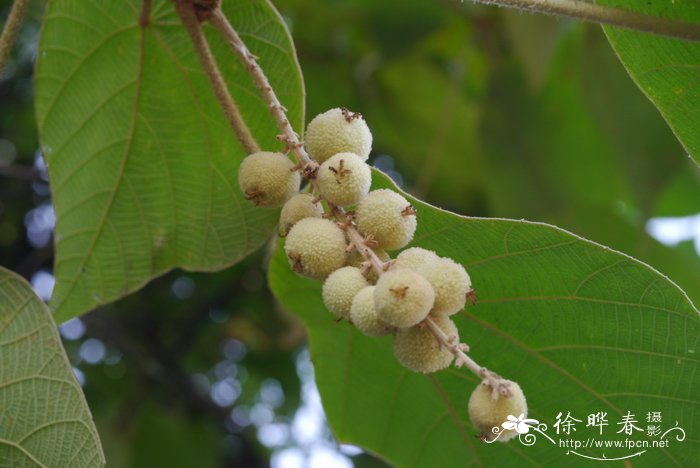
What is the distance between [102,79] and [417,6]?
1.16 meters

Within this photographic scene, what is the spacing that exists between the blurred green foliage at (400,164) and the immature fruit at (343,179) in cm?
128

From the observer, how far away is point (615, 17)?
3.26 ft

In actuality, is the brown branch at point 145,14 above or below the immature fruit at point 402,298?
above

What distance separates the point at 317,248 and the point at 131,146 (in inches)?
24.9

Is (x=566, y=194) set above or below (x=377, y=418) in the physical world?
above

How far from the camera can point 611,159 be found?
2.47 meters

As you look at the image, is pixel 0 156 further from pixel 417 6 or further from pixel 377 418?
pixel 377 418

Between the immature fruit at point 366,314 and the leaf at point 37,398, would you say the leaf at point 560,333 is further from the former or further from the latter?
the leaf at point 37,398

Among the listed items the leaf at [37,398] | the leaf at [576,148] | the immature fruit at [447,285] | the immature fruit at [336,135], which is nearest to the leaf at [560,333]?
the immature fruit at [336,135]

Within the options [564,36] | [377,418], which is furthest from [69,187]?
[564,36]

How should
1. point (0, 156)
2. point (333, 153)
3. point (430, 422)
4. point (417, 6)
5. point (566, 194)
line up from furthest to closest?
point (0, 156), point (566, 194), point (417, 6), point (430, 422), point (333, 153)

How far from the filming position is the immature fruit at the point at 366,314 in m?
0.77

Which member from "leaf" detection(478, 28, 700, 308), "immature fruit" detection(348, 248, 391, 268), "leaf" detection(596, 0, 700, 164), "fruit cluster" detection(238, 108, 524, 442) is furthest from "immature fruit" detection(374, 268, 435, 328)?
"leaf" detection(478, 28, 700, 308)

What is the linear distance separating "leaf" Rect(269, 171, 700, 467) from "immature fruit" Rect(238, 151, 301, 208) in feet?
0.52
